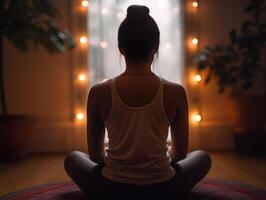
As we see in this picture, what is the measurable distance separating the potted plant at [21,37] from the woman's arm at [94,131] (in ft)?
4.61

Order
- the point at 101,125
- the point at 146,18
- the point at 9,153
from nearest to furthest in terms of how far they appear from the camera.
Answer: the point at 146,18 < the point at 101,125 < the point at 9,153

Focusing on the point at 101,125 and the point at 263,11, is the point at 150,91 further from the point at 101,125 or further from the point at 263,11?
the point at 263,11

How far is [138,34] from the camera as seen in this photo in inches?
54.2

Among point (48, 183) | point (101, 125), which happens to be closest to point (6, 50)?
point (48, 183)

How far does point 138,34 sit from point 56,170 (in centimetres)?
148

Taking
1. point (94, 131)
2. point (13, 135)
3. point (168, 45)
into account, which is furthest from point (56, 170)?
point (168, 45)

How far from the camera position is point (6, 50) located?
333 cm

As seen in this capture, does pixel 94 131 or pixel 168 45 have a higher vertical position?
pixel 168 45

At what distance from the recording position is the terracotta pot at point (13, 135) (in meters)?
2.88

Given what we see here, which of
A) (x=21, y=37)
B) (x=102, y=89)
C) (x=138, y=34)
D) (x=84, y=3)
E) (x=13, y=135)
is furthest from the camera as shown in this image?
(x=84, y=3)

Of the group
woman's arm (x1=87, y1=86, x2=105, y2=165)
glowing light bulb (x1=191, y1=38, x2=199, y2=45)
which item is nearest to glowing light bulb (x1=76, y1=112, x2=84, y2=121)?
glowing light bulb (x1=191, y1=38, x2=199, y2=45)

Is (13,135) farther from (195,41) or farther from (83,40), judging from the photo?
(195,41)

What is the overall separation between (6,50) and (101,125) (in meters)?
2.03

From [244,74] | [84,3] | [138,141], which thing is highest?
[84,3]
